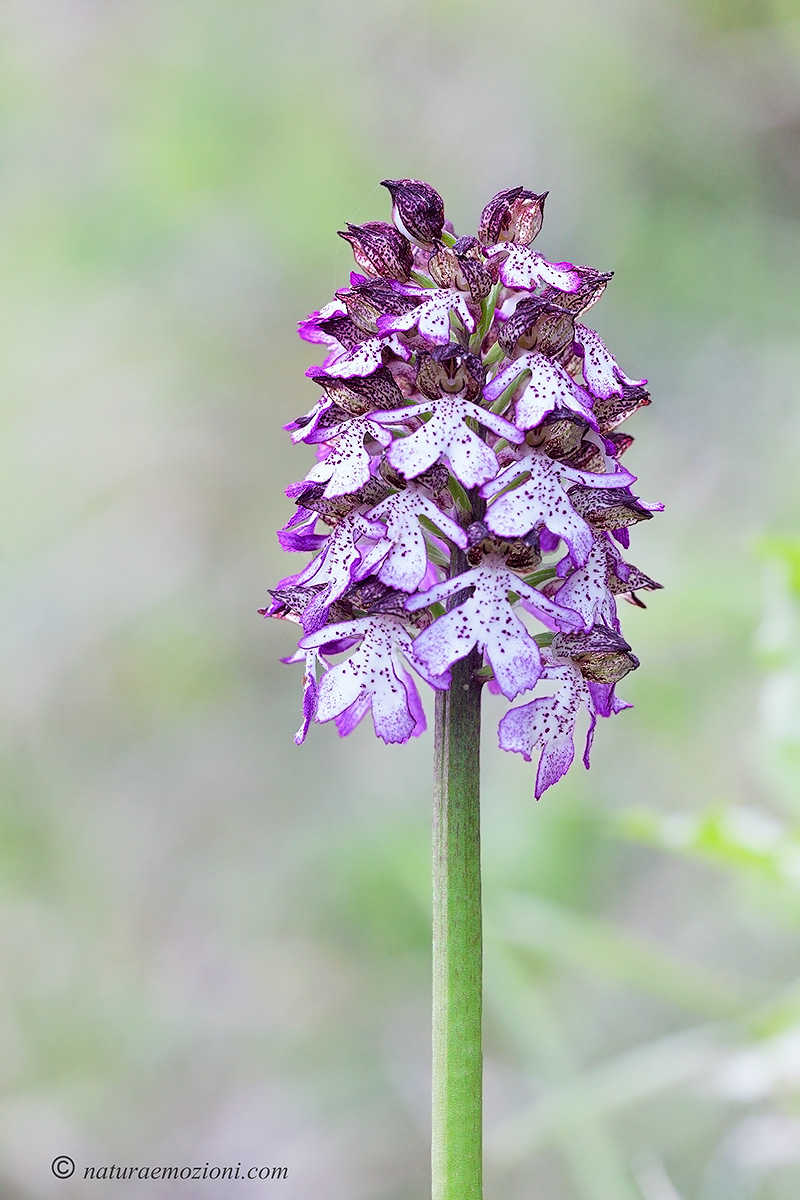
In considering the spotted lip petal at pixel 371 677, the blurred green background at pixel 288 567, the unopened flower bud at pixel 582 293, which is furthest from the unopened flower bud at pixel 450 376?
the blurred green background at pixel 288 567

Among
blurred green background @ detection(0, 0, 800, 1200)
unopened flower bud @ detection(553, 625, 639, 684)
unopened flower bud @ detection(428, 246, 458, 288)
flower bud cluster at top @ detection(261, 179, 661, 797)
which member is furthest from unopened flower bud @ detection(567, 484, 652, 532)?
blurred green background @ detection(0, 0, 800, 1200)

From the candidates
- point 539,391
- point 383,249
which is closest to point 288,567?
point 383,249

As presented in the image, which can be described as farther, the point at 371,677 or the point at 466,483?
the point at 371,677

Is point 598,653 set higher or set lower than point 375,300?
lower

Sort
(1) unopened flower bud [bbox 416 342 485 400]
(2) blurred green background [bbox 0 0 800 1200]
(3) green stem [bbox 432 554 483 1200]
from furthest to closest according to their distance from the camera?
(2) blurred green background [bbox 0 0 800 1200] → (1) unopened flower bud [bbox 416 342 485 400] → (3) green stem [bbox 432 554 483 1200]

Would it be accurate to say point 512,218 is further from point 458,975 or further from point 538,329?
point 458,975

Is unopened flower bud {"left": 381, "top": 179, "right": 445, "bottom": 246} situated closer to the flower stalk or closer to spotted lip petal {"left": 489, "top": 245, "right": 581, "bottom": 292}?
spotted lip petal {"left": 489, "top": 245, "right": 581, "bottom": 292}

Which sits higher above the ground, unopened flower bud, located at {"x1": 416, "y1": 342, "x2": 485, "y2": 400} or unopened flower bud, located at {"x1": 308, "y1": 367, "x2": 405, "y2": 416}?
unopened flower bud, located at {"x1": 308, "y1": 367, "x2": 405, "y2": 416}

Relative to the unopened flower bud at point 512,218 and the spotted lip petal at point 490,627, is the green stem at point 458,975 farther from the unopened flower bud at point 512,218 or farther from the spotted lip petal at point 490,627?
the unopened flower bud at point 512,218
